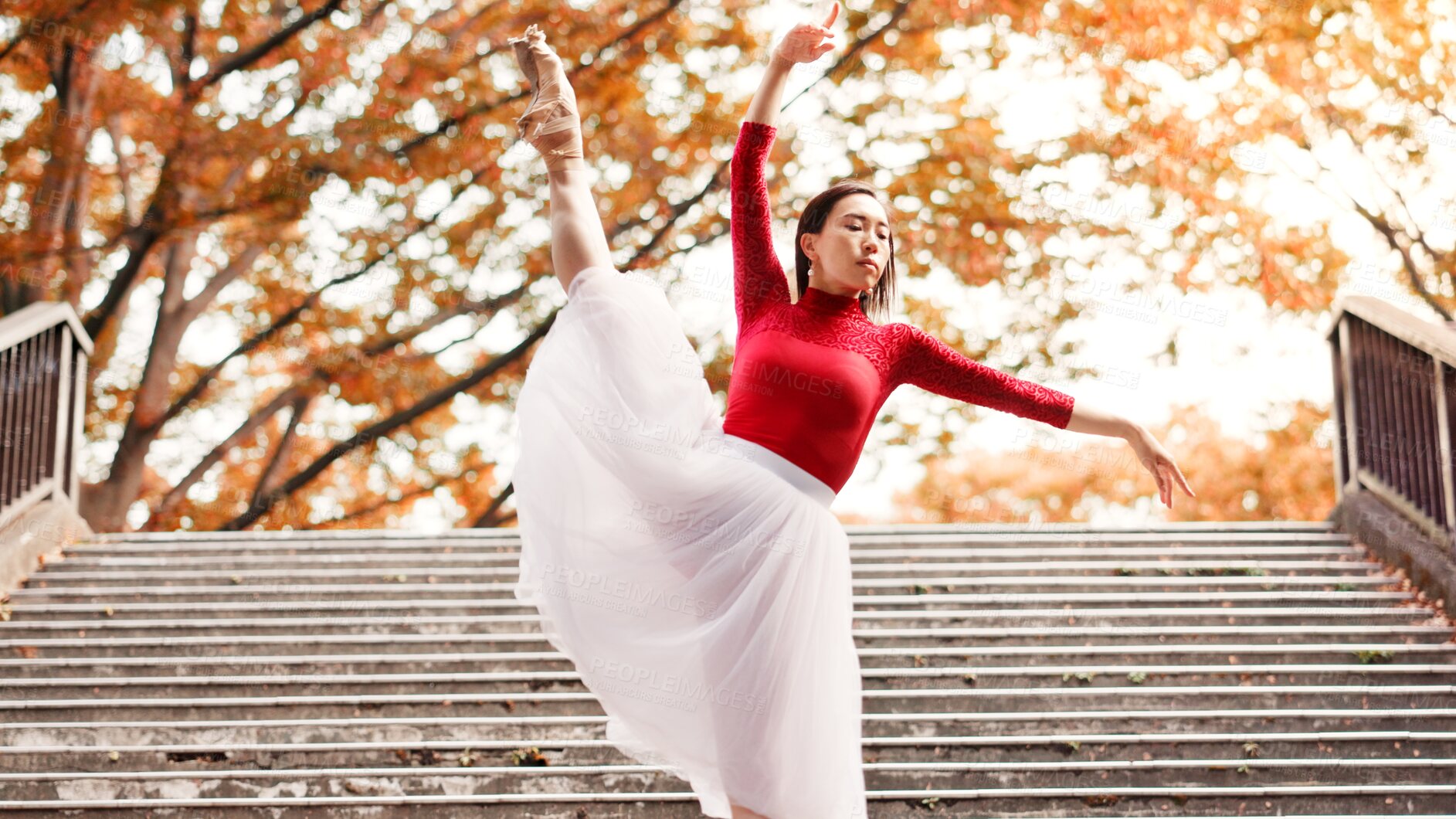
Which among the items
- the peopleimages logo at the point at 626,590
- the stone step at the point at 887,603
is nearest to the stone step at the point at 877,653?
the stone step at the point at 887,603

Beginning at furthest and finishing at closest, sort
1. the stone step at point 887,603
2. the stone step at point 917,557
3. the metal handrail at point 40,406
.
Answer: the metal handrail at point 40,406 < the stone step at point 917,557 < the stone step at point 887,603

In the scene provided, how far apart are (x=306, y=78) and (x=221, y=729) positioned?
21.6 feet

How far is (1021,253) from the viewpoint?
10414 mm

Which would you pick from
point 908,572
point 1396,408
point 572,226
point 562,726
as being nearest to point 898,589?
point 908,572

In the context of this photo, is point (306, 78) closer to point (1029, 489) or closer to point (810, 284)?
point (810, 284)

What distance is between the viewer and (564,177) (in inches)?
88.3

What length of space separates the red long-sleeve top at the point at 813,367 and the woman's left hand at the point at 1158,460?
19 centimetres

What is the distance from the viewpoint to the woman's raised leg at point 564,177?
2223mm

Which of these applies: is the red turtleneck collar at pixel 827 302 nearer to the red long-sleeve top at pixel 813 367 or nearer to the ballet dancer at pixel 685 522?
the red long-sleeve top at pixel 813 367

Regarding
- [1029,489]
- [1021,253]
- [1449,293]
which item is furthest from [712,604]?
[1029,489]

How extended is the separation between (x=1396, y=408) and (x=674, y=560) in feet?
14.4

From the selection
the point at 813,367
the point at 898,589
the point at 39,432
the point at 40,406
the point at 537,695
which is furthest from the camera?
the point at 40,406

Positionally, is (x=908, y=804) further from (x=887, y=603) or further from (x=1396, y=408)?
(x=1396, y=408)

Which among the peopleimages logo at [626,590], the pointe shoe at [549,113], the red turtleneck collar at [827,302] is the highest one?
the pointe shoe at [549,113]
